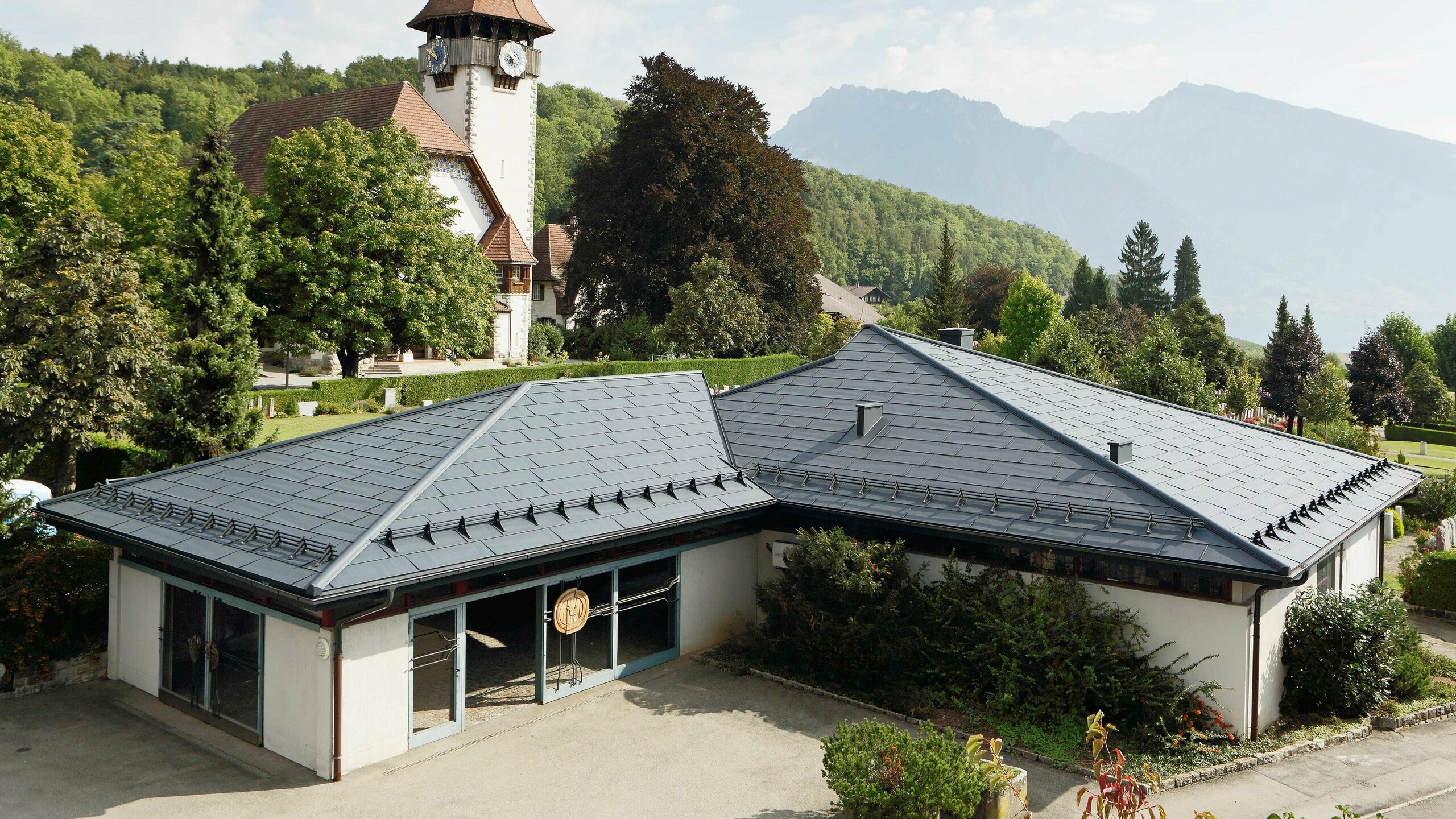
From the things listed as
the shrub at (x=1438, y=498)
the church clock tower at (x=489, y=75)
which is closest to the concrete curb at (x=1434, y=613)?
the shrub at (x=1438, y=498)

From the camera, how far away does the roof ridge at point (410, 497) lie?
10.9 m

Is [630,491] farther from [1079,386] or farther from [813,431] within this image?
[1079,386]

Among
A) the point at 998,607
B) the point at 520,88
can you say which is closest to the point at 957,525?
the point at 998,607

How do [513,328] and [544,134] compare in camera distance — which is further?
[544,134]

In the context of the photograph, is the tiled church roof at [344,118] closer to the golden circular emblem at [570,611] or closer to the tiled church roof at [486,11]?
the tiled church roof at [486,11]

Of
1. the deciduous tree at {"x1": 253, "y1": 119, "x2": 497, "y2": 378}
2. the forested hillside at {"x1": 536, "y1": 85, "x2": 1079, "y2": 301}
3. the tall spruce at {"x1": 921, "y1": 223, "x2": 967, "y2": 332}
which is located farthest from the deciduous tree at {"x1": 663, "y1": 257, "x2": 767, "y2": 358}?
the forested hillside at {"x1": 536, "y1": 85, "x2": 1079, "y2": 301}

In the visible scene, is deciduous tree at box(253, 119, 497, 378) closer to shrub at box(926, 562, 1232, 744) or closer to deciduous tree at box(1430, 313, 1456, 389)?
shrub at box(926, 562, 1232, 744)

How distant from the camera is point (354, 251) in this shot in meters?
35.9

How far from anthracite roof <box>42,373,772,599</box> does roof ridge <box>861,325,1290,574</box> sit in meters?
4.23

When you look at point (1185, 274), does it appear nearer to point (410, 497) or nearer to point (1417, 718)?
point (1417, 718)

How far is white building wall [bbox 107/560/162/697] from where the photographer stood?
554 inches

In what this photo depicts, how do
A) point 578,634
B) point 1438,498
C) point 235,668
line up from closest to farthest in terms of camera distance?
point 235,668 < point 578,634 < point 1438,498

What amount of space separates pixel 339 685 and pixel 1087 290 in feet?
305

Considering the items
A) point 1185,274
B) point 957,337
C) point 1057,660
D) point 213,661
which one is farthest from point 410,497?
point 1185,274
